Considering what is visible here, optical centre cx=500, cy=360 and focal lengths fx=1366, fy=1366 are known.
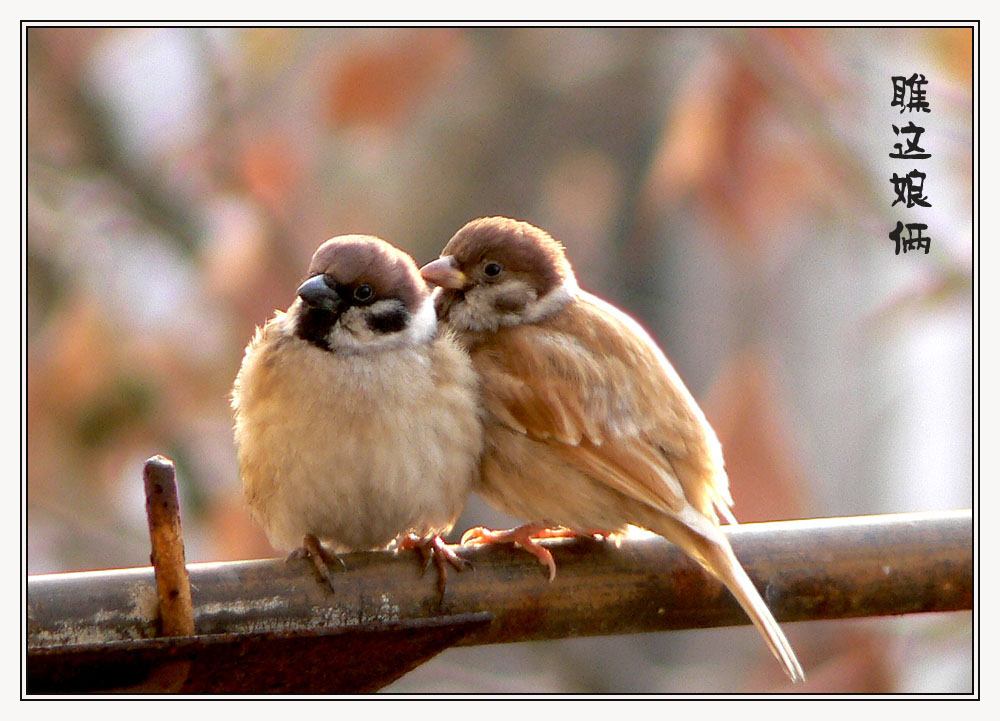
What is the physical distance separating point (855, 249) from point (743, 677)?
2.04 m

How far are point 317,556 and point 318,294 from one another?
0.57 metres

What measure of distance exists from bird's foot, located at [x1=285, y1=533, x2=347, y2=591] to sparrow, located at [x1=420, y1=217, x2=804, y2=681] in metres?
0.39

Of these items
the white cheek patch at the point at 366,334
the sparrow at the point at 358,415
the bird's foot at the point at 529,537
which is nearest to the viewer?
the bird's foot at the point at 529,537

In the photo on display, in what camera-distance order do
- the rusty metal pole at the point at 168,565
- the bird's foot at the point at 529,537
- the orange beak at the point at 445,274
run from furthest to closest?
the orange beak at the point at 445,274 → the bird's foot at the point at 529,537 → the rusty metal pole at the point at 168,565

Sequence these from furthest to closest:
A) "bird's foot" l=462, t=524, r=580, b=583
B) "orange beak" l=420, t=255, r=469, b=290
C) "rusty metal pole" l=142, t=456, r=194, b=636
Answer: "orange beak" l=420, t=255, r=469, b=290, "bird's foot" l=462, t=524, r=580, b=583, "rusty metal pole" l=142, t=456, r=194, b=636

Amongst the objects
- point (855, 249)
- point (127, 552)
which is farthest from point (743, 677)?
point (127, 552)

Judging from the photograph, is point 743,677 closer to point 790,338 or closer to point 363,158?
point 790,338

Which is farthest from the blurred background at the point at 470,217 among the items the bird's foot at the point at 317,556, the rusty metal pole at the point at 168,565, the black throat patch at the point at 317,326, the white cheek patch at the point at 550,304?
the rusty metal pole at the point at 168,565

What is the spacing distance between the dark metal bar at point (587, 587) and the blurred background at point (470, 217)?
2185mm

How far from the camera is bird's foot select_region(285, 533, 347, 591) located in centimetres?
246

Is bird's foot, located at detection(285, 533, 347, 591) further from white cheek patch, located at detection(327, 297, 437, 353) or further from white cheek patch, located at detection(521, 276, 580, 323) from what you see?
white cheek patch, located at detection(521, 276, 580, 323)

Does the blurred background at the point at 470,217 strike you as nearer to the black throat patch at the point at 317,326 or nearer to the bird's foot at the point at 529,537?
the bird's foot at the point at 529,537

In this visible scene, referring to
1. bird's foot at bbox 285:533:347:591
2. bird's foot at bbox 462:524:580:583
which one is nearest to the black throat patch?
bird's foot at bbox 285:533:347:591

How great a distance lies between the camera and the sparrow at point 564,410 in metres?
2.83
